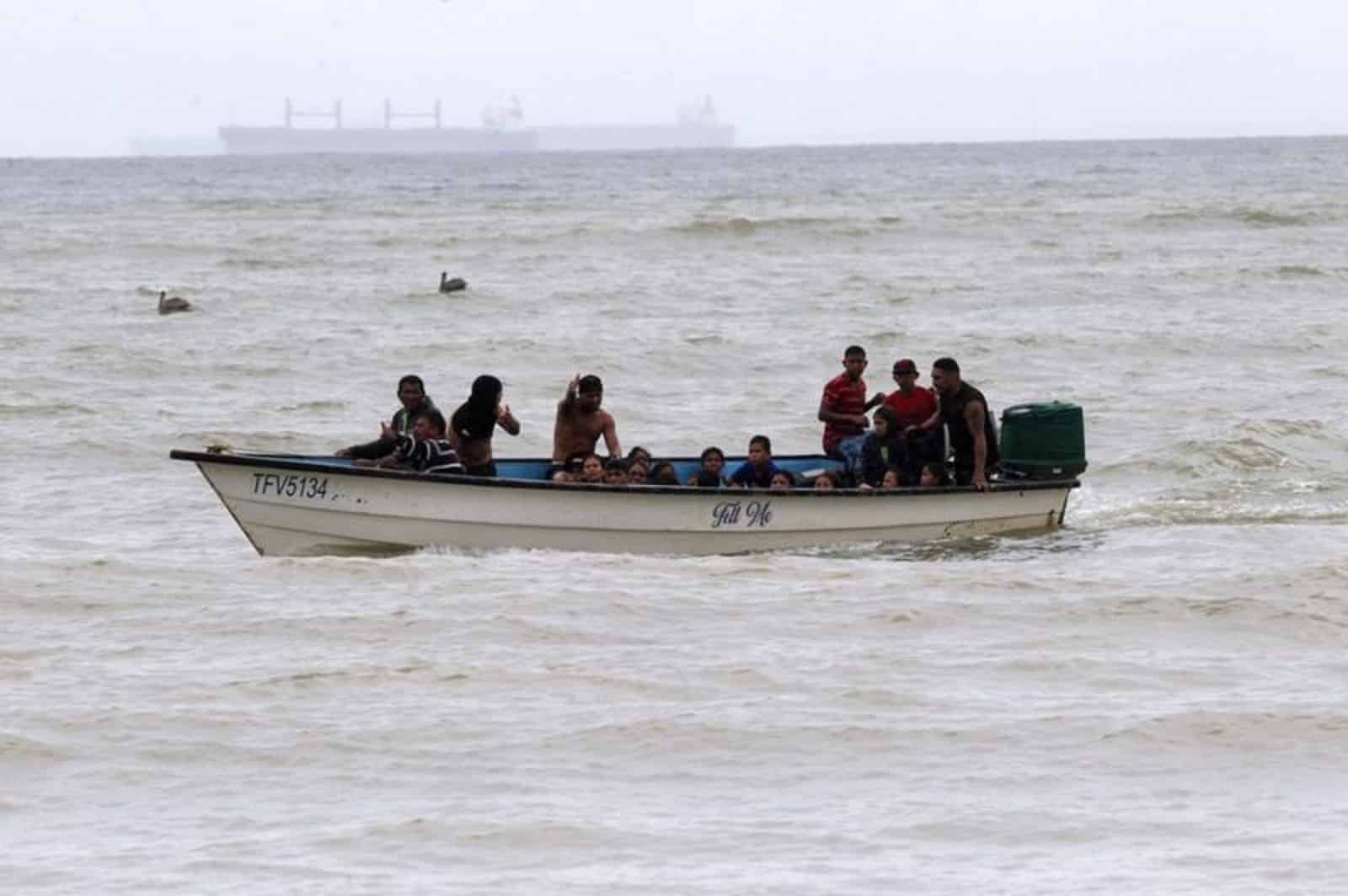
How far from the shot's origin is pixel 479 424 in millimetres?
15914

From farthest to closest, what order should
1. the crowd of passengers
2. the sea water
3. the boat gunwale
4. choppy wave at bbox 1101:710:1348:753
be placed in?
the crowd of passengers, the boat gunwale, choppy wave at bbox 1101:710:1348:753, the sea water

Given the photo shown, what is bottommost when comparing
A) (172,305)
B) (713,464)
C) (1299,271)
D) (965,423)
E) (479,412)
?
(713,464)

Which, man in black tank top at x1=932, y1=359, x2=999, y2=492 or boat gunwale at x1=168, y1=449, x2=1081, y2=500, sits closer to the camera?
boat gunwale at x1=168, y1=449, x2=1081, y2=500

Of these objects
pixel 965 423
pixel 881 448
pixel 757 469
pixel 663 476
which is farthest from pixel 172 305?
pixel 965 423

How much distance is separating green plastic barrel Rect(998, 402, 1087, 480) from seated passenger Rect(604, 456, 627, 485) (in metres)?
2.82

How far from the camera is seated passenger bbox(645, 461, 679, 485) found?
16188mm

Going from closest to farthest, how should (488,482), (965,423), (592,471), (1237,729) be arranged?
(1237,729)
(488,482)
(592,471)
(965,423)

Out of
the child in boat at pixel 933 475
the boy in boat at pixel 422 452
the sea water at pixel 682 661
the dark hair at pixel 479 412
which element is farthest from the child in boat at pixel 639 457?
the child in boat at pixel 933 475

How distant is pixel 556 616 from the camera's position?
13.9 metres

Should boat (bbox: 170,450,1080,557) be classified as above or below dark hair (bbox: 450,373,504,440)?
below

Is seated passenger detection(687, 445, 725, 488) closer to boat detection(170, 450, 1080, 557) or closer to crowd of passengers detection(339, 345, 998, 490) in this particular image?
crowd of passengers detection(339, 345, 998, 490)

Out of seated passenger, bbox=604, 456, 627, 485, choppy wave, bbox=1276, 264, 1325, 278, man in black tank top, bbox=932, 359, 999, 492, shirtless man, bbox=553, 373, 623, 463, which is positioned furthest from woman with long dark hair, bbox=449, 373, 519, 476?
choppy wave, bbox=1276, 264, 1325, 278

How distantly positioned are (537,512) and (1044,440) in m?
3.77

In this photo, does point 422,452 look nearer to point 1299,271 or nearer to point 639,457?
point 639,457
